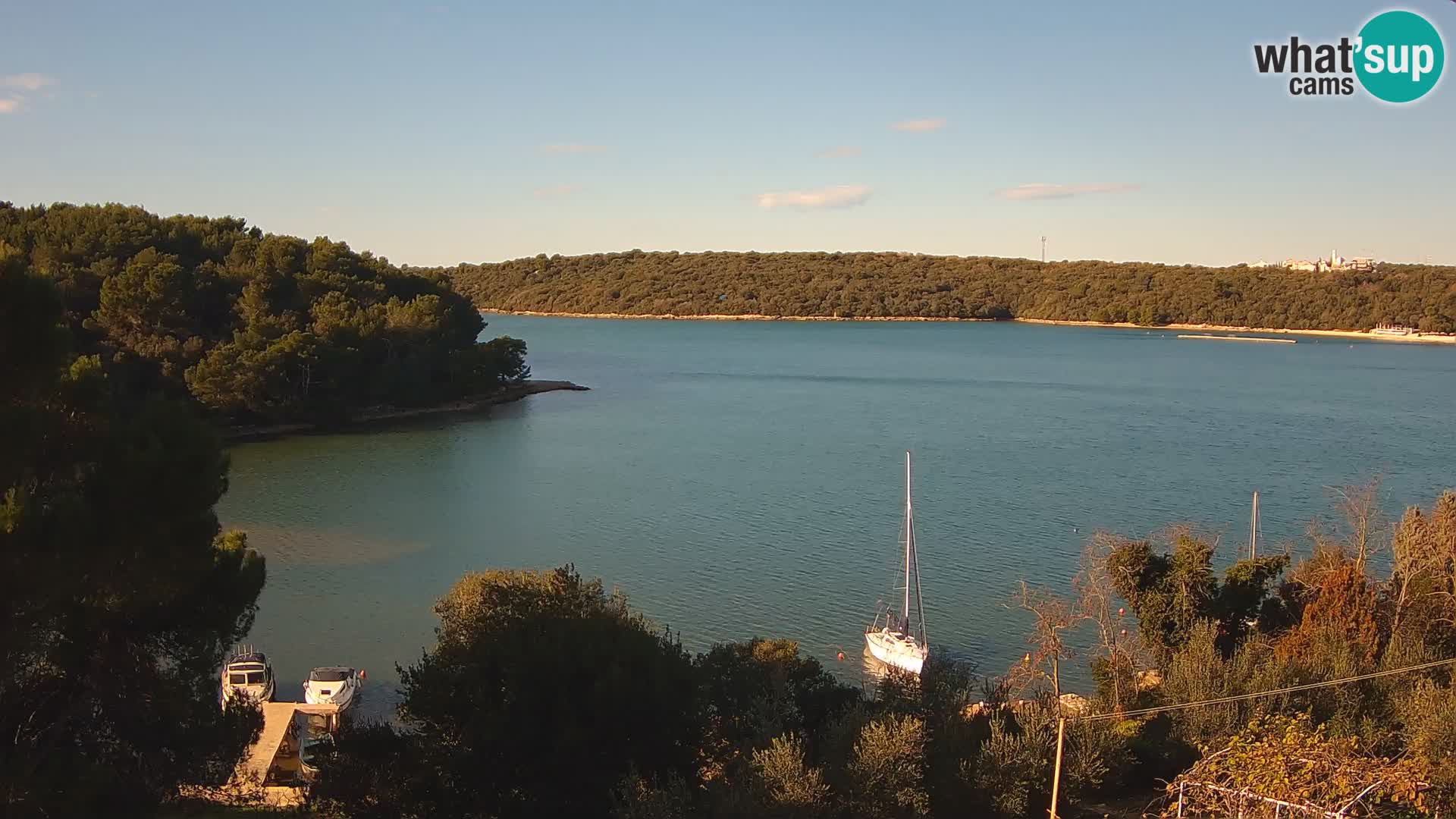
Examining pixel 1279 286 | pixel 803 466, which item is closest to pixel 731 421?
pixel 803 466

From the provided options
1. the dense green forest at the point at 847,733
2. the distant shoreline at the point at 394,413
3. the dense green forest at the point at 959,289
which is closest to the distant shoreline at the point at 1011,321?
the dense green forest at the point at 959,289

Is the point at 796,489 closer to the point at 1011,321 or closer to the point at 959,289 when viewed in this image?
the point at 1011,321

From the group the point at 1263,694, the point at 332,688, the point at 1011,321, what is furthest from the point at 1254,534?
the point at 1011,321

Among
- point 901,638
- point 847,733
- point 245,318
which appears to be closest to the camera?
point 847,733

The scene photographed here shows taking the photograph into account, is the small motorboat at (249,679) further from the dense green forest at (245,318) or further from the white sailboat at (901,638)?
the dense green forest at (245,318)

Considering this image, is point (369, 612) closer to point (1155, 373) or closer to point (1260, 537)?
point (1260, 537)

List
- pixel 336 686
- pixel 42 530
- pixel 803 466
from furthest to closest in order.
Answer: pixel 803 466 < pixel 336 686 < pixel 42 530

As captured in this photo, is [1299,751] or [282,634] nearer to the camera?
[1299,751]

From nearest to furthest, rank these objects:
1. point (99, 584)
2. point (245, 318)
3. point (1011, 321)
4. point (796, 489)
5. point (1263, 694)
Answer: point (99, 584) < point (1263, 694) < point (796, 489) < point (245, 318) < point (1011, 321)
